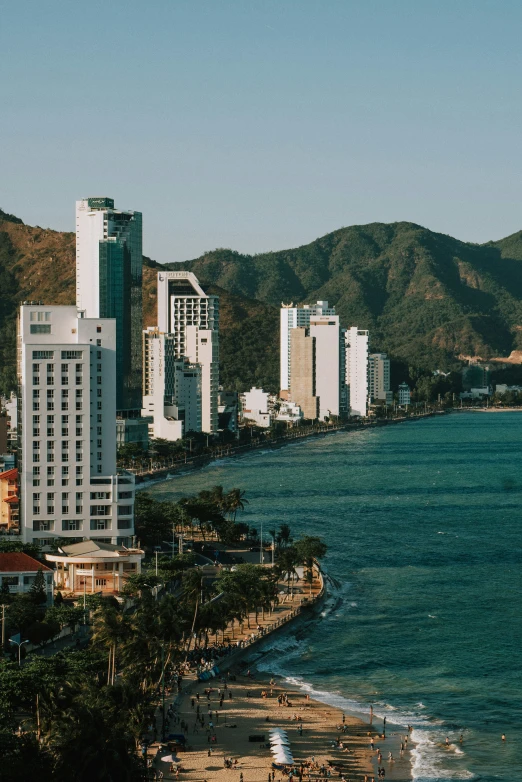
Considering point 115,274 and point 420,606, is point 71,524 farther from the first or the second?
point 115,274

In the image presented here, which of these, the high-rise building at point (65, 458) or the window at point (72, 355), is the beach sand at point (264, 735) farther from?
the window at point (72, 355)

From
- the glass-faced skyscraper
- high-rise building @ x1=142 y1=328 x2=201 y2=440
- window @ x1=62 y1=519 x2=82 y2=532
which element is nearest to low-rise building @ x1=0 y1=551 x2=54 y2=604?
window @ x1=62 y1=519 x2=82 y2=532

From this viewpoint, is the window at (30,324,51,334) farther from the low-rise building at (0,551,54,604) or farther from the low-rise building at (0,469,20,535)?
the low-rise building at (0,551,54,604)

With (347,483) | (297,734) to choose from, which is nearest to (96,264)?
(347,483)

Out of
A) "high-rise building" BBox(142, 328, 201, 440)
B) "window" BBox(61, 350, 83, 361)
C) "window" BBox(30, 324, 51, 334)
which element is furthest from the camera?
"high-rise building" BBox(142, 328, 201, 440)

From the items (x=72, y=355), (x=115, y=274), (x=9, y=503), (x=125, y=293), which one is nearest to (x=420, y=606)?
(x=72, y=355)

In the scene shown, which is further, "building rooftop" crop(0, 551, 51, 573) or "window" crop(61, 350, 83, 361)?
"window" crop(61, 350, 83, 361)

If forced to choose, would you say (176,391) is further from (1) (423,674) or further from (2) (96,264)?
(1) (423,674)
